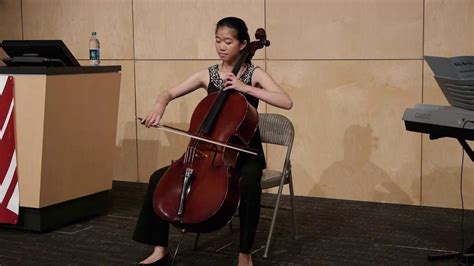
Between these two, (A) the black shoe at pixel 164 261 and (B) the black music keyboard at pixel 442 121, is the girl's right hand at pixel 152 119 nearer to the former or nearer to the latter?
(A) the black shoe at pixel 164 261

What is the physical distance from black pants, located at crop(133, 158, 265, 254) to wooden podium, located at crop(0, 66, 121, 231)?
91 centimetres

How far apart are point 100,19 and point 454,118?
313 centimetres

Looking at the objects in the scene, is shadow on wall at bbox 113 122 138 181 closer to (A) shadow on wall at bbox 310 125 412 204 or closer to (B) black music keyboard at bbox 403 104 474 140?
(A) shadow on wall at bbox 310 125 412 204

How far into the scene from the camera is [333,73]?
425 cm

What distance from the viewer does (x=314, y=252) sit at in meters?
3.20

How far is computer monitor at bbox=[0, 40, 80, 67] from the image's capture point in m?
3.46

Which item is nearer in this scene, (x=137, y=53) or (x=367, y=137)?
(x=367, y=137)

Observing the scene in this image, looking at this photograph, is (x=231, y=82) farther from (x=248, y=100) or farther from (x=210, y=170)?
(x=210, y=170)

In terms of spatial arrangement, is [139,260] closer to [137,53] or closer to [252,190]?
[252,190]

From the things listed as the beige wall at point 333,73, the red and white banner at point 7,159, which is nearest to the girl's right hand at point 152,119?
the red and white banner at point 7,159

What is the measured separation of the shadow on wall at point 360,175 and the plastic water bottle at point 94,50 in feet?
5.57

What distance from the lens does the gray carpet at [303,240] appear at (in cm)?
311

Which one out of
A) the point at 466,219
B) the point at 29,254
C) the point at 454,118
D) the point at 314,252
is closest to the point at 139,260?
the point at 29,254

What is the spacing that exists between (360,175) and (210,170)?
198 cm
